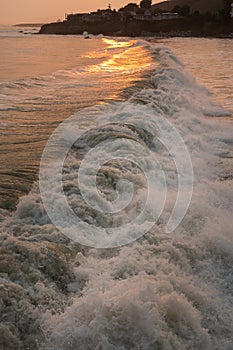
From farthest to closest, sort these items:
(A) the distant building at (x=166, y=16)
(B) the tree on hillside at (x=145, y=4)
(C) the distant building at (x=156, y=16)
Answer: (B) the tree on hillside at (x=145, y=4) → (C) the distant building at (x=156, y=16) → (A) the distant building at (x=166, y=16)

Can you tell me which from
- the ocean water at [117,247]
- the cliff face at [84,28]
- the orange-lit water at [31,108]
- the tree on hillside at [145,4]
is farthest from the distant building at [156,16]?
the ocean water at [117,247]

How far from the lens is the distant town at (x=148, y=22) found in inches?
4254

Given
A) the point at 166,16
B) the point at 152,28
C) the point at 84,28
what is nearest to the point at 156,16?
the point at 166,16

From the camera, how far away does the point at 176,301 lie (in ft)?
11.6

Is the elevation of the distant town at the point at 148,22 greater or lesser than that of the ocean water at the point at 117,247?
lesser

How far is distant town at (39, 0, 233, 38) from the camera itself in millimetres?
108062

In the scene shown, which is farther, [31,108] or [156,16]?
[156,16]

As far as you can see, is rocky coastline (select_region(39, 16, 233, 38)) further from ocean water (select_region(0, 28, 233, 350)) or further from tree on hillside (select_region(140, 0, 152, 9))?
ocean water (select_region(0, 28, 233, 350))

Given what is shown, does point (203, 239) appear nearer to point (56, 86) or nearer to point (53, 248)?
point (53, 248)

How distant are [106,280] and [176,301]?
2.52ft

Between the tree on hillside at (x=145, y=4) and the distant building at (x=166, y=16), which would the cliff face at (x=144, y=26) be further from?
the tree on hillside at (x=145, y=4)

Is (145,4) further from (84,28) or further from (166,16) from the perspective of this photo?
(84,28)

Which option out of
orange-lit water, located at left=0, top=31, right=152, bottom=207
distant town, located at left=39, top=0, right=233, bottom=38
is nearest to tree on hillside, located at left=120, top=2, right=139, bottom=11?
distant town, located at left=39, top=0, right=233, bottom=38

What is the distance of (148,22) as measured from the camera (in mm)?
129250
